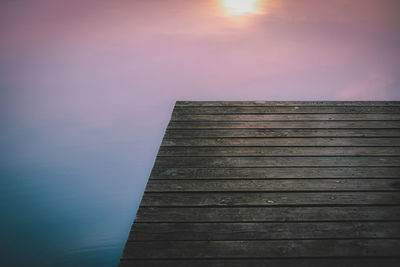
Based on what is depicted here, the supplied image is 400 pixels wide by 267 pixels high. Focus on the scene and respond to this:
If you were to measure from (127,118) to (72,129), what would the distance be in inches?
23.8

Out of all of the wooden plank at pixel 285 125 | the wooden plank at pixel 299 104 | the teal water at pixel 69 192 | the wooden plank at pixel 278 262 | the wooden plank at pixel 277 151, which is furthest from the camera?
the wooden plank at pixel 299 104

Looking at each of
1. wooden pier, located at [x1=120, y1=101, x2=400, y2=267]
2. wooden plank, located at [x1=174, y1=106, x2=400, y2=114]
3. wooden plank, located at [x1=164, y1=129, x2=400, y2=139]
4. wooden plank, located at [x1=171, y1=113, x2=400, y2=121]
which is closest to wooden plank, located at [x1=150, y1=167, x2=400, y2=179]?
wooden pier, located at [x1=120, y1=101, x2=400, y2=267]

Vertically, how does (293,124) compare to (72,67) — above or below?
below

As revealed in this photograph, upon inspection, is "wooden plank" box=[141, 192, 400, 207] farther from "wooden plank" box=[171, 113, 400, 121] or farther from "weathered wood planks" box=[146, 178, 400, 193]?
"wooden plank" box=[171, 113, 400, 121]

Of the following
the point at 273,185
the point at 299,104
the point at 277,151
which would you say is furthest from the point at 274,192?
the point at 299,104

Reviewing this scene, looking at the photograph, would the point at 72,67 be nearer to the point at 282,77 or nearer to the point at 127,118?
the point at 127,118

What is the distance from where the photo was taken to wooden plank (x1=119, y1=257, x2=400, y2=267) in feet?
3.36

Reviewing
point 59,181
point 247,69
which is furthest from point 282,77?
point 59,181

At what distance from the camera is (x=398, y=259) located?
3.38 ft

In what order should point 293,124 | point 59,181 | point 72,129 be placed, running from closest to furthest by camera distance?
point 293,124, point 59,181, point 72,129

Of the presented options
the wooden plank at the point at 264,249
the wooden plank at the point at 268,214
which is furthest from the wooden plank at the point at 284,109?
the wooden plank at the point at 264,249

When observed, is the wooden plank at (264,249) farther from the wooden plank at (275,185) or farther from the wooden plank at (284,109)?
the wooden plank at (284,109)

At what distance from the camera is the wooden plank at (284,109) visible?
2129mm

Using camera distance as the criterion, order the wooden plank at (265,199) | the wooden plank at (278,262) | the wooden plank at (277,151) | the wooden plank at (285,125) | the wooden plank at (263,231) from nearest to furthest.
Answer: the wooden plank at (278,262) → the wooden plank at (263,231) → the wooden plank at (265,199) → the wooden plank at (277,151) → the wooden plank at (285,125)
